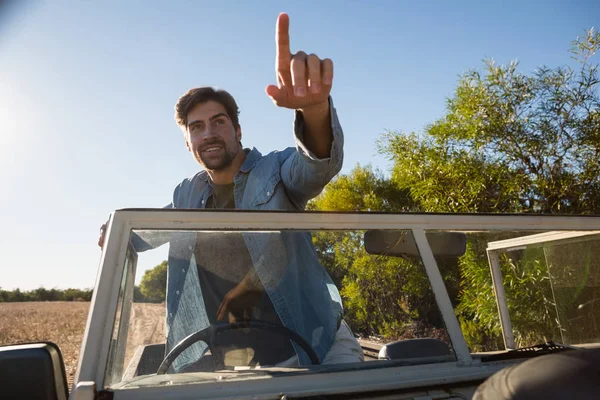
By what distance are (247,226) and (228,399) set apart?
1.97 feet

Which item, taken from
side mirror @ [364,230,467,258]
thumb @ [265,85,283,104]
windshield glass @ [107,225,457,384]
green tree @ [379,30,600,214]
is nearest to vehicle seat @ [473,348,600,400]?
windshield glass @ [107,225,457,384]

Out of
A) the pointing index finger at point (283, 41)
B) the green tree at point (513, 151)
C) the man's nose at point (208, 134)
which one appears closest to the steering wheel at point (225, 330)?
the pointing index finger at point (283, 41)

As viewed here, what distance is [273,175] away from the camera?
2781 millimetres

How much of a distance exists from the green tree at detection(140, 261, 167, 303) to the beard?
1.20m

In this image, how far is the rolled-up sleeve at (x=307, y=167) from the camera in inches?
88.2

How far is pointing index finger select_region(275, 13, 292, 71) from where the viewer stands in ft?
5.94

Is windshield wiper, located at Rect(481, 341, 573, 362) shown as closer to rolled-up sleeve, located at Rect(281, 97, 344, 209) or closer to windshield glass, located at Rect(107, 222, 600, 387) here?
windshield glass, located at Rect(107, 222, 600, 387)

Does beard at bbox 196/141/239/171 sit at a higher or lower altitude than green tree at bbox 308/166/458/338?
higher

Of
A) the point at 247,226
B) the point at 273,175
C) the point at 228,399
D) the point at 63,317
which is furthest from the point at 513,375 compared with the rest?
the point at 63,317

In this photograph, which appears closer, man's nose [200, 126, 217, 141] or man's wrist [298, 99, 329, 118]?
man's wrist [298, 99, 329, 118]

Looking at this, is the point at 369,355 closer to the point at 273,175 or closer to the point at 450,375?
the point at 450,375

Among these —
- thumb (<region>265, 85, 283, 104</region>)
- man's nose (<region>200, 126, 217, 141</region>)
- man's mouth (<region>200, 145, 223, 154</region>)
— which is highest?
man's nose (<region>200, 126, 217, 141</region>)

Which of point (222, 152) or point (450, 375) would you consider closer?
point (450, 375)

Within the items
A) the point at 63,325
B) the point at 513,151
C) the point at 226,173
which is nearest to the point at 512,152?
the point at 513,151
